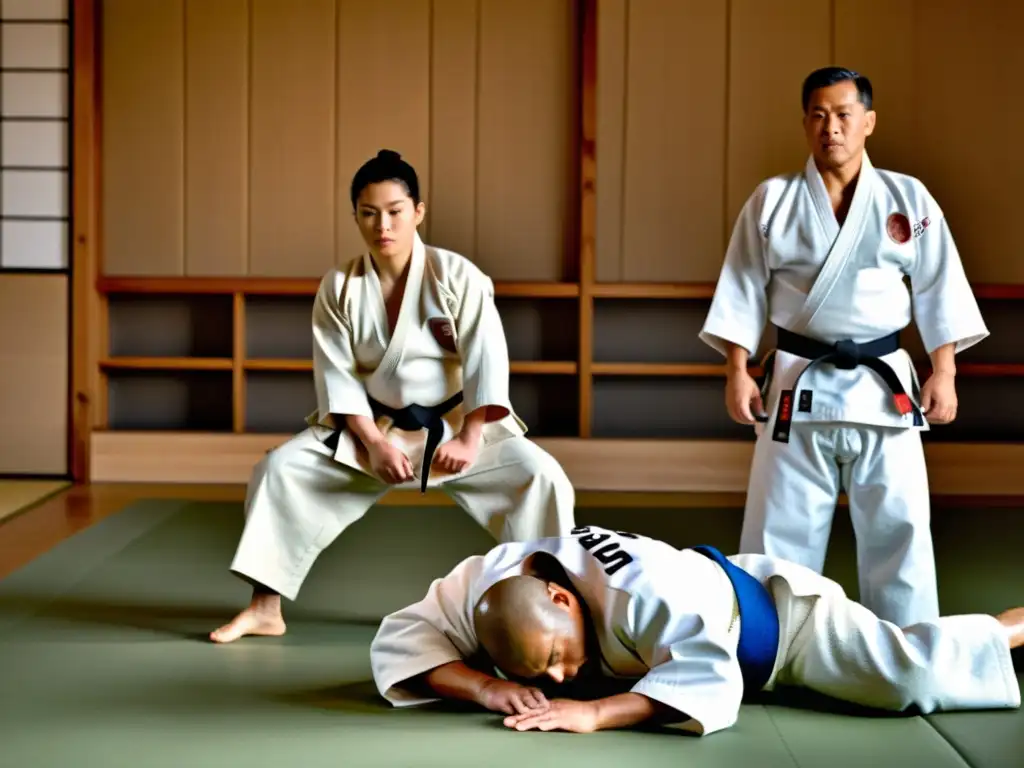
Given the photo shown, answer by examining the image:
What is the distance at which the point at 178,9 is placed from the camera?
512cm

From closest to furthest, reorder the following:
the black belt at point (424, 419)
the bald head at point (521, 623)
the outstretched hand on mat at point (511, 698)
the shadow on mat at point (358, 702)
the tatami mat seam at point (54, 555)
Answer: the bald head at point (521, 623) → the outstretched hand on mat at point (511, 698) → the shadow on mat at point (358, 702) → the black belt at point (424, 419) → the tatami mat seam at point (54, 555)

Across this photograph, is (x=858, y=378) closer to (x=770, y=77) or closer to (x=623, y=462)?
(x=623, y=462)

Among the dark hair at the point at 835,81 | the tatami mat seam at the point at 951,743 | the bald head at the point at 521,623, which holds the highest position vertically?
the dark hair at the point at 835,81

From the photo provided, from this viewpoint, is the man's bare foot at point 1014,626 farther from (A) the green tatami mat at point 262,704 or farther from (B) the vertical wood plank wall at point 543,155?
(B) the vertical wood plank wall at point 543,155

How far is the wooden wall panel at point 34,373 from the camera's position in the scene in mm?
5156

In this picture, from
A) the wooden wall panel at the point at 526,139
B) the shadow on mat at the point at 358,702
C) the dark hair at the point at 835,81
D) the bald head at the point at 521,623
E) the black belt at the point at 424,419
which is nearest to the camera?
the bald head at the point at 521,623

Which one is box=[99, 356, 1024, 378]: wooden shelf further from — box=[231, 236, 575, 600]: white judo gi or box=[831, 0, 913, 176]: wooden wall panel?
box=[231, 236, 575, 600]: white judo gi

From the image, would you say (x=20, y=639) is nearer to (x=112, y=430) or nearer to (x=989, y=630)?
(x=989, y=630)

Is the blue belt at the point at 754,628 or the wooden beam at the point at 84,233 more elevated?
the wooden beam at the point at 84,233

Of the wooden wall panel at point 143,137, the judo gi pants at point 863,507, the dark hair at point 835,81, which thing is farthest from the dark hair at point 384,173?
the wooden wall panel at point 143,137

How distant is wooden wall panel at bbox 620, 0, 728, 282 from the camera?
16.5ft

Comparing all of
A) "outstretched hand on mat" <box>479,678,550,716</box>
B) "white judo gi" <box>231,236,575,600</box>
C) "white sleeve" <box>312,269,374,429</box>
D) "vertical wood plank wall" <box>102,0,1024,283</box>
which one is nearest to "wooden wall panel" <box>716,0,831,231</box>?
"vertical wood plank wall" <box>102,0,1024,283</box>

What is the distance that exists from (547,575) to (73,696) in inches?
36.0

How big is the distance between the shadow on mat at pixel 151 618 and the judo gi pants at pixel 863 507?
3.10 feet
